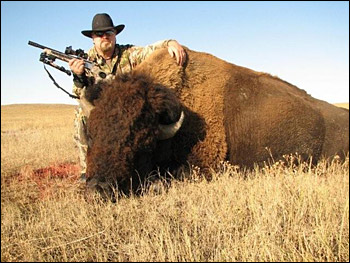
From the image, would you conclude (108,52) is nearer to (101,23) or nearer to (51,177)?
(101,23)

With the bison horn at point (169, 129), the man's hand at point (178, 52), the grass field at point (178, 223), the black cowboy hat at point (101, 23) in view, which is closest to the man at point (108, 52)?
the black cowboy hat at point (101, 23)

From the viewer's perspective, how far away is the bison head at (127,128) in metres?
5.11

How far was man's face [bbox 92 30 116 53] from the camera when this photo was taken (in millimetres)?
7652

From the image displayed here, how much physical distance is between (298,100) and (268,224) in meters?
4.55

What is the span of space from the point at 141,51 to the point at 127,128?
2.87m

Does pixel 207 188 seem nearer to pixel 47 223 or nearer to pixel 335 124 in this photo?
pixel 47 223

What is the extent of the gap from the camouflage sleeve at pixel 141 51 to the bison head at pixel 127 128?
4.98 feet

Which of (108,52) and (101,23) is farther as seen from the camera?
(108,52)

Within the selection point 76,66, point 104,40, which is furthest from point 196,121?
point 104,40

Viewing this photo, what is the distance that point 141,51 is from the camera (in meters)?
7.69

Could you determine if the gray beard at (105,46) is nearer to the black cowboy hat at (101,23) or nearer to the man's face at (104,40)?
the man's face at (104,40)

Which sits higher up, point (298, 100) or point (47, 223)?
point (298, 100)

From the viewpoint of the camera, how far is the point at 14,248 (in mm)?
3338

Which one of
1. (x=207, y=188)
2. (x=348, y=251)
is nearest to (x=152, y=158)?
(x=207, y=188)
